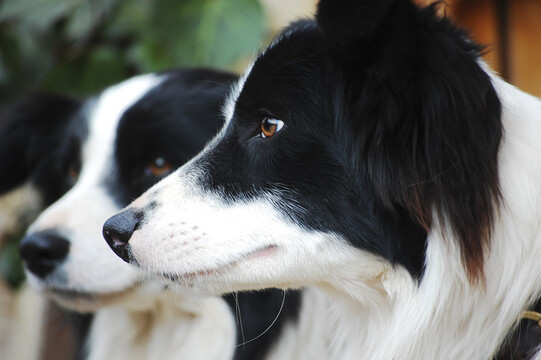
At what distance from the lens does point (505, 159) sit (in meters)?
1.39

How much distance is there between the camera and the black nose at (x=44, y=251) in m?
1.89

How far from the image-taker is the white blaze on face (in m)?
1.89

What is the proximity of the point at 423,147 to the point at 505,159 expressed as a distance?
8.0 inches

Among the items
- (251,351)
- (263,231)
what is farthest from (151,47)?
(263,231)

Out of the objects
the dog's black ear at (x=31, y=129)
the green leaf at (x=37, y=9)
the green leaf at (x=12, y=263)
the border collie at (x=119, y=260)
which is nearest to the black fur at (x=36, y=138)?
the dog's black ear at (x=31, y=129)

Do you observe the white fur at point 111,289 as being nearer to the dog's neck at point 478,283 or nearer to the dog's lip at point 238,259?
the dog's lip at point 238,259

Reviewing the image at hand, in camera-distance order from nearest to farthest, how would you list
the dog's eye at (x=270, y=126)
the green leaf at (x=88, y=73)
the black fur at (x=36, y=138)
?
1. the dog's eye at (x=270, y=126)
2. the black fur at (x=36, y=138)
3. the green leaf at (x=88, y=73)

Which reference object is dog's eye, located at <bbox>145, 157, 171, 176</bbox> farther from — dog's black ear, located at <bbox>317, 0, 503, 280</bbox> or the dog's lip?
dog's black ear, located at <bbox>317, 0, 503, 280</bbox>

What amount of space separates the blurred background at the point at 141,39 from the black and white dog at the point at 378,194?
114cm

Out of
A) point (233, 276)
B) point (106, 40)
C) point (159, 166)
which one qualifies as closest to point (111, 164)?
point (159, 166)

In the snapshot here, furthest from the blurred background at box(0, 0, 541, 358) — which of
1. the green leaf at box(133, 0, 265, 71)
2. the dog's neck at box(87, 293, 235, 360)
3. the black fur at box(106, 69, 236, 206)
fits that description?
the dog's neck at box(87, 293, 235, 360)

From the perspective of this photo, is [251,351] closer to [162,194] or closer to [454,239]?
[162,194]

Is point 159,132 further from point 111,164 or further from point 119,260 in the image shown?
point 119,260

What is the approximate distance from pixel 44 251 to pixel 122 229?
555 mm
